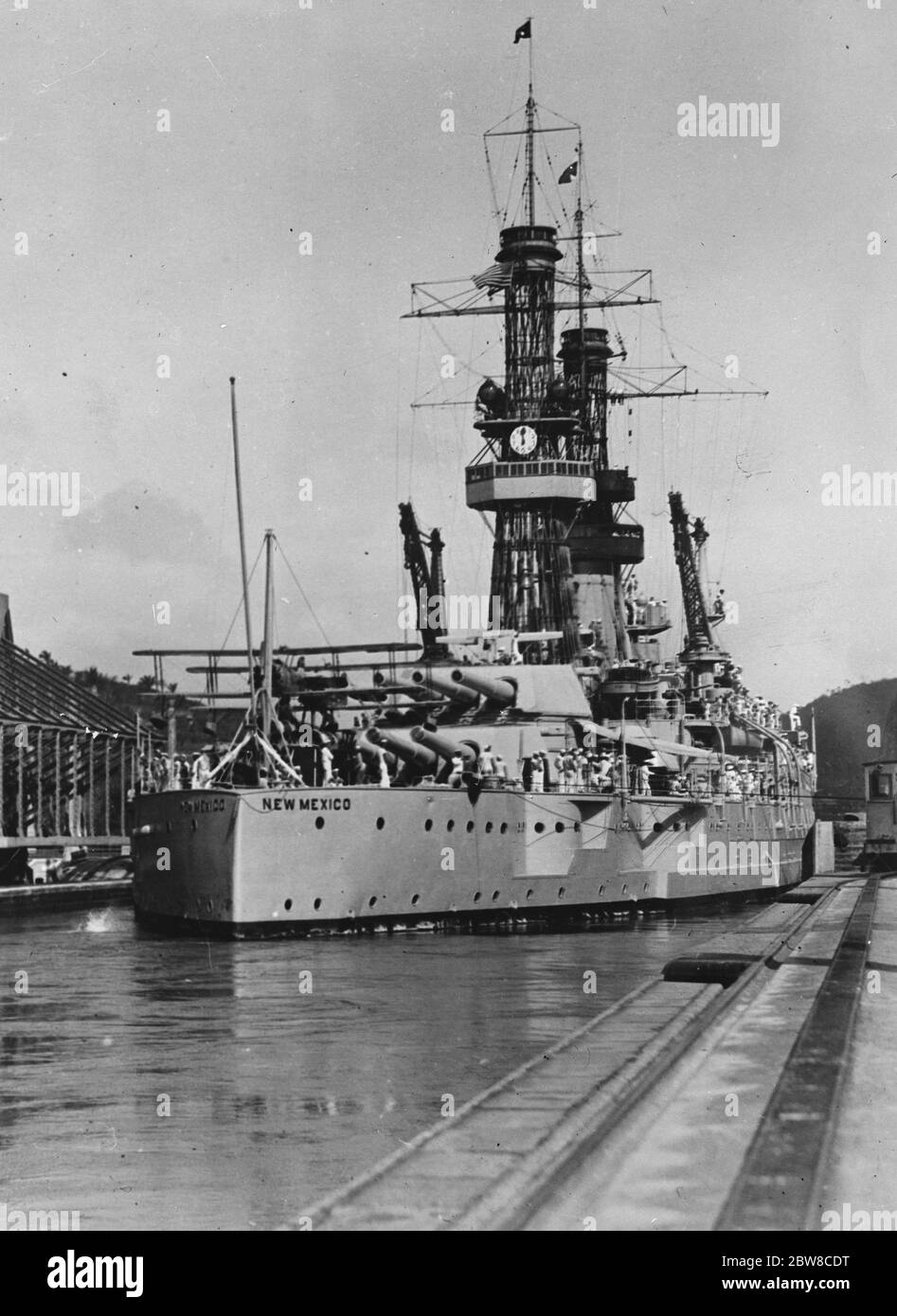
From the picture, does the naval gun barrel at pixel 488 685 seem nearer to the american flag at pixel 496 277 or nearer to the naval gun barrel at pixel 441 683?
the naval gun barrel at pixel 441 683

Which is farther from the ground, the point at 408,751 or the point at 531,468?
the point at 531,468

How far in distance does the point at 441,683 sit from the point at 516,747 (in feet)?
10.9

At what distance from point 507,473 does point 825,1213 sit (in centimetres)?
Answer: 4131

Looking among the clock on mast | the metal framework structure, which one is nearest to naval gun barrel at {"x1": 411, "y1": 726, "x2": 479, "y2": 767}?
the clock on mast

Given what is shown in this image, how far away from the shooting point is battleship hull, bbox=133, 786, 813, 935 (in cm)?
3303

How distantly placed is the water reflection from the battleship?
8.45 feet

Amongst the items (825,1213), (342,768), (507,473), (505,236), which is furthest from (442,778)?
(825,1213)

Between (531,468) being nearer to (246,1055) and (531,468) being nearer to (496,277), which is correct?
(496,277)

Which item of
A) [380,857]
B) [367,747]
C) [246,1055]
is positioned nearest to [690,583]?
[367,747]

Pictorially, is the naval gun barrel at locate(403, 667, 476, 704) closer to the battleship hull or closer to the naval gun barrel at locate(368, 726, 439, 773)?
the naval gun barrel at locate(368, 726, 439, 773)

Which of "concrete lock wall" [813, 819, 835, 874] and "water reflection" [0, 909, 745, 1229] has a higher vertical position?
"water reflection" [0, 909, 745, 1229]

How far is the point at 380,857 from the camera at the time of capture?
34438 millimetres

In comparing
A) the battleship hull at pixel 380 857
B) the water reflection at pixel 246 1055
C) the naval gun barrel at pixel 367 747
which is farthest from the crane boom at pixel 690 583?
the water reflection at pixel 246 1055
